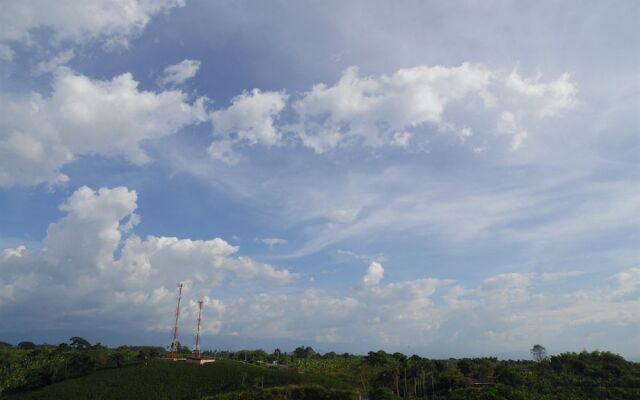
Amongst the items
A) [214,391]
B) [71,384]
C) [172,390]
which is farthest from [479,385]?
[71,384]

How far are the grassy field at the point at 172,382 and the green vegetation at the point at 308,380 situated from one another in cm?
16

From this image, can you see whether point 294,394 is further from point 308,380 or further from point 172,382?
point 172,382

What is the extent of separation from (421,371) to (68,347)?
90.6 meters

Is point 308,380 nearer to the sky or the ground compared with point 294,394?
nearer to the sky

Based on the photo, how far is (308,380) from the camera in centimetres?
8494

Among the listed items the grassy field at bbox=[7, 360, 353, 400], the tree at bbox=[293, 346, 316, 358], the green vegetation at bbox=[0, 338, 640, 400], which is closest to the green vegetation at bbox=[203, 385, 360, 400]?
the green vegetation at bbox=[0, 338, 640, 400]

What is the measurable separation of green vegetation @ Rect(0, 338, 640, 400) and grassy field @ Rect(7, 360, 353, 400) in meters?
0.16

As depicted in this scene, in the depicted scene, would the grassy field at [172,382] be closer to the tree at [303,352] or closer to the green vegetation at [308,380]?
the green vegetation at [308,380]

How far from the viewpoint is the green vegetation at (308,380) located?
261ft

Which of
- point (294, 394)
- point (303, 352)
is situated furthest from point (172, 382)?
point (303, 352)

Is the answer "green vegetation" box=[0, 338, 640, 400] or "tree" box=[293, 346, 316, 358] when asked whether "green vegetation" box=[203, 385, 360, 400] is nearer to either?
"green vegetation" box=[0, 338, 640, 400]

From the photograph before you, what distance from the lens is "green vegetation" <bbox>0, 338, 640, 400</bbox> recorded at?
7956 cm

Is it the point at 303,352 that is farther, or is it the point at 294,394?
the point at 303,352

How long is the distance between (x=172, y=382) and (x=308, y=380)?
77.4 feet
